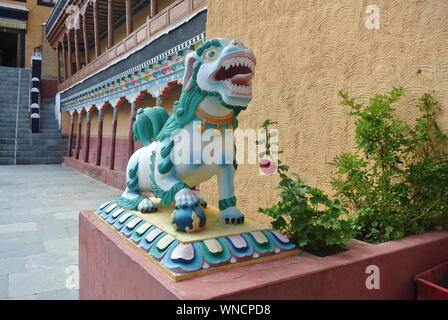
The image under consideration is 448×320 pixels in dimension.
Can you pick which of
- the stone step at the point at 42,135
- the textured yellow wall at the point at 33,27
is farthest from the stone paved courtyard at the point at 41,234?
the textured yellow wall at the point at 33,27

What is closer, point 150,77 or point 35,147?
point 150,77

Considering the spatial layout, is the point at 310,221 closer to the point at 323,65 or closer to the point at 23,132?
the point at 323,65

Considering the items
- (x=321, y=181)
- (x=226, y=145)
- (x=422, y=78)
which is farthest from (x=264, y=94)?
(x=226, y=145)

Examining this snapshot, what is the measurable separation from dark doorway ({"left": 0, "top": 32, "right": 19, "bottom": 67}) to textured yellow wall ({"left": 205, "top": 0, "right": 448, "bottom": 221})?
2465cm

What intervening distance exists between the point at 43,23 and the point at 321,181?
2041cm

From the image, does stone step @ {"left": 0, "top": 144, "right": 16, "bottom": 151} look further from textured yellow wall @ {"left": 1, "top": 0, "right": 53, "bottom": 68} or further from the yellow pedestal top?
the yellow pedestal top

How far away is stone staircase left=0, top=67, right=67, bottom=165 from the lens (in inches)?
514

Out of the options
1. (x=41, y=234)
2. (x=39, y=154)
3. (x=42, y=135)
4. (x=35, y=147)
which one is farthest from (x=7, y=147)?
(x=41, y=234)

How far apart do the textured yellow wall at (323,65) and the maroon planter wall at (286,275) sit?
814 mm

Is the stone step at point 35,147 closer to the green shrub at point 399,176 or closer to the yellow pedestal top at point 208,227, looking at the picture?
the yellow pedestal top at point 208,227

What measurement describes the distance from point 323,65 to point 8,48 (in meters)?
27.7

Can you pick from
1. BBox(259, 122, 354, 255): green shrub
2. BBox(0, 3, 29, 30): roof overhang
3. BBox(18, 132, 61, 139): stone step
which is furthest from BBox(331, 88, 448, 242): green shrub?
BBox(0, 3, 29, 30): roof overhang

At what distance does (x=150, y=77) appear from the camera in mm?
7105
